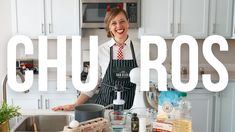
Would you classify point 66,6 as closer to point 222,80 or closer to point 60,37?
point 60,37

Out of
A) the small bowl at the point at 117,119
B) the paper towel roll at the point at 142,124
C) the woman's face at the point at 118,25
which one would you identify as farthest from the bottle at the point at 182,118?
the woman's face at the point at 118,25

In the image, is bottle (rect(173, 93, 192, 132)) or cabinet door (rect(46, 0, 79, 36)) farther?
cabinet door (rect(46, 0, 79, 36))

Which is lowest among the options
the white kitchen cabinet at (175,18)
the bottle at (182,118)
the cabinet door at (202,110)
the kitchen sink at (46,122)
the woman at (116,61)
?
the cabinet door at (202,110)

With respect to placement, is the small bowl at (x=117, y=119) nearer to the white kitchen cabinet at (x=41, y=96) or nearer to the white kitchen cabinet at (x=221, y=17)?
the white kitchen cabinet at (x=41, y=96)

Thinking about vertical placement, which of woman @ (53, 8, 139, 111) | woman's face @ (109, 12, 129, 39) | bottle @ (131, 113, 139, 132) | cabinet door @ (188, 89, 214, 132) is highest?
woman's face @ (109, 12, 129, 39)

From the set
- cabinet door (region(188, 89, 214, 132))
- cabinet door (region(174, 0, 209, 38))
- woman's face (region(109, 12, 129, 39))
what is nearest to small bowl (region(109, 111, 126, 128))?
woman's face (region(109, 12, 129, 39))

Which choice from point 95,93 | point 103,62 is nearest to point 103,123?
point 95,93

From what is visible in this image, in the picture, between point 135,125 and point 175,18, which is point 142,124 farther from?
point 175,18

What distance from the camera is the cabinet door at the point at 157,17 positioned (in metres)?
3.31

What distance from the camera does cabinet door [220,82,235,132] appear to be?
3215 millimetres

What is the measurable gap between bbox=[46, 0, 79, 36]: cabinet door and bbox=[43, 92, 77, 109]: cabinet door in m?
0.71

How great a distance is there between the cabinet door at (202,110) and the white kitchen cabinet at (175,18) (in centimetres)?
70

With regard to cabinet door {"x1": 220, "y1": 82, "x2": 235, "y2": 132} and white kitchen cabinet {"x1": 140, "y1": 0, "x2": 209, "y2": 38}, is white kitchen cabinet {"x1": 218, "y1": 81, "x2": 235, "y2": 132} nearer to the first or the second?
cabinet door {"x1": 220, "y1": 82, "x2": 235, "y2": 132}

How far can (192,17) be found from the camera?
3352 millimetres
